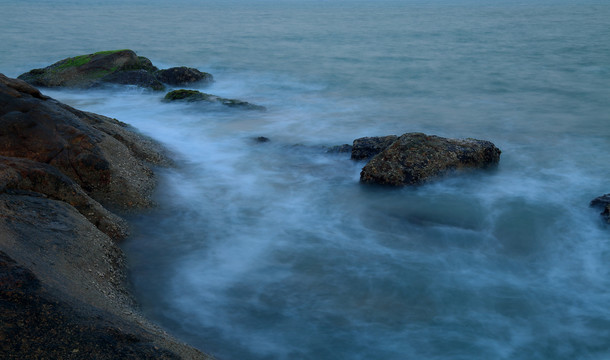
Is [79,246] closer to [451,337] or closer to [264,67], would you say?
[451,337]

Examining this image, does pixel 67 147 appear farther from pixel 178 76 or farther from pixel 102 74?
pixel 178 76

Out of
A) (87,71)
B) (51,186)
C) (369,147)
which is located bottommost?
(369,147)

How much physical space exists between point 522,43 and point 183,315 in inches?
911

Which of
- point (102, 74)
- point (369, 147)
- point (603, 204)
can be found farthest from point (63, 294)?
point (102, 74)

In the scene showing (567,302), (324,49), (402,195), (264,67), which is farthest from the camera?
(324,49)

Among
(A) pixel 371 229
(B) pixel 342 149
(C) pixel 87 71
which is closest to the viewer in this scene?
(A) pixel 371 229

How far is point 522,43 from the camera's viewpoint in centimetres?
2402

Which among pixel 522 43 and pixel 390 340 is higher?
pixel 522 43

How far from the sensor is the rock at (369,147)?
8.44m

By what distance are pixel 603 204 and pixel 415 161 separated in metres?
2.41

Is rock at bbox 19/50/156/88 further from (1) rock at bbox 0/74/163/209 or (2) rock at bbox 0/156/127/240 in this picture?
(2) rock at bbox 0/156/127/240

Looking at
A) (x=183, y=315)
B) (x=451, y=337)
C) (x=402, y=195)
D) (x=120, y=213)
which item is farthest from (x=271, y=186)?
(x=451, y=337)

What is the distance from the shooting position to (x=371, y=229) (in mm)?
6484

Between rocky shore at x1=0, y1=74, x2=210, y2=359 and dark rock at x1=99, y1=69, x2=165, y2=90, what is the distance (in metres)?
5.66
